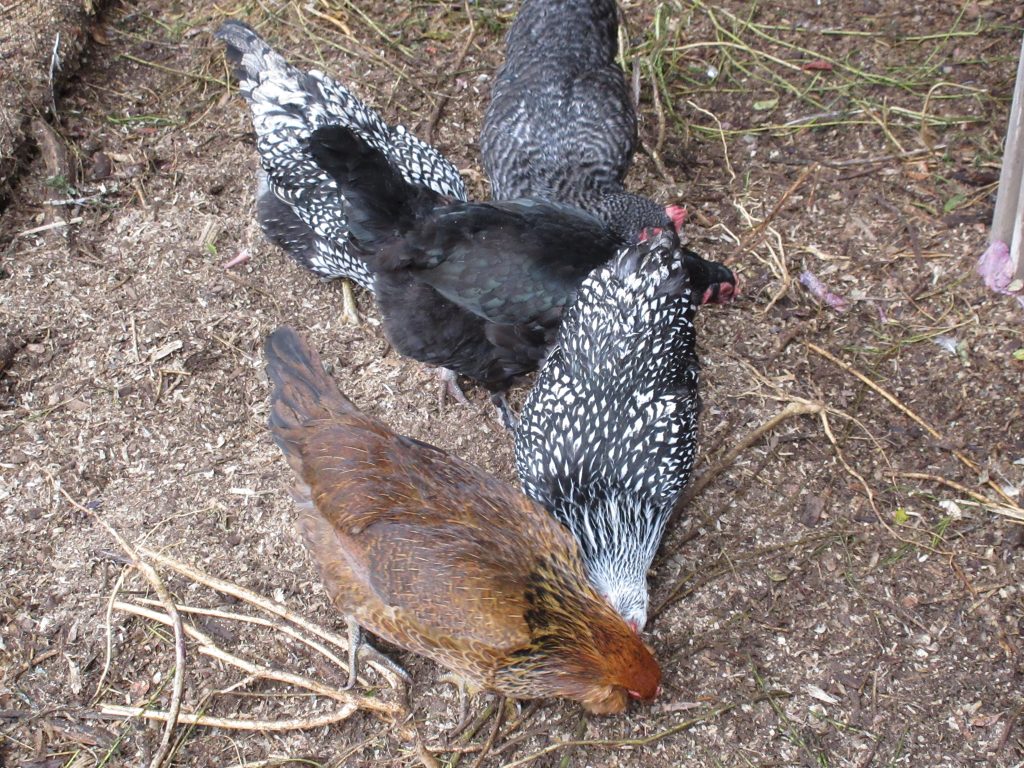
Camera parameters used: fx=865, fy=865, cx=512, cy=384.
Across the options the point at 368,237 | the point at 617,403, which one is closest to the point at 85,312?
the point at 368,237

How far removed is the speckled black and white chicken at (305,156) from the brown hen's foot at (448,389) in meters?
0.48

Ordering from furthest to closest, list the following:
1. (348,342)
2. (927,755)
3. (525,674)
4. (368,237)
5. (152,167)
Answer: (152,167) < (348,342) < (368,237) < (927,755) < (525,674)

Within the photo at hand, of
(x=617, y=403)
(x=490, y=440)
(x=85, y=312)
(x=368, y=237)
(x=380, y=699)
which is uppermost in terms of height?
(x=368, y=237)

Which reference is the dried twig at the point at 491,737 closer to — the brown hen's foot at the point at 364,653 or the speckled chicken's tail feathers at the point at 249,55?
the brown hen's foot at the point at 364,653

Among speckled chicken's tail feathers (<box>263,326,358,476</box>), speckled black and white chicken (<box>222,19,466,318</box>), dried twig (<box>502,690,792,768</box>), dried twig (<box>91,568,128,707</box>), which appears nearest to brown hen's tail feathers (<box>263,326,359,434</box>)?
speckled chicken's tail feathers (<box>263,326,358,476</box>)

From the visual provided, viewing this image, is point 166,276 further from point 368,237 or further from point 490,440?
point 490,440

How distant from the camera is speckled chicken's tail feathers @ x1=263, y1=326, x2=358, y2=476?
2.70 meters

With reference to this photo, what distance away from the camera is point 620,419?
2.78m

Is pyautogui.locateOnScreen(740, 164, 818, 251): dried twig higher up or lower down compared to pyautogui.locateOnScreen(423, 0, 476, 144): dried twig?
lower down

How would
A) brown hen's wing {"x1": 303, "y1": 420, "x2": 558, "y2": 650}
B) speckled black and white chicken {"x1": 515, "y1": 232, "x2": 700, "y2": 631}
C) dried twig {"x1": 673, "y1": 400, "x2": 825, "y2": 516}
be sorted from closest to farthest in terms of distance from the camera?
brown hen's wing {"x1": 303, "y1": 420, "x2": 558, "y2": 650}
speckled black and white chicken {"x1": 515, "y1": 232, "x2": 700, "y2": 631}
dried twig {"x1": 673, "y1": 400, "x2": 825, "y2": 516}

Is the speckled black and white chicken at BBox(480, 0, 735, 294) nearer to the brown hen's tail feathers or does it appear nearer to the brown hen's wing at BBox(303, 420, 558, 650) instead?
the brown hen's tail feathers

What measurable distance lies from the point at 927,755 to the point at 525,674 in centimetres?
125

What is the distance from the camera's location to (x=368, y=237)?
9.91ft

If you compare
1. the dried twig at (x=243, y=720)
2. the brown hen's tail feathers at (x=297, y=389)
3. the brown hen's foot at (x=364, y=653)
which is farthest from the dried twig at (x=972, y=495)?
the dried twig at (x=243, y=720)
